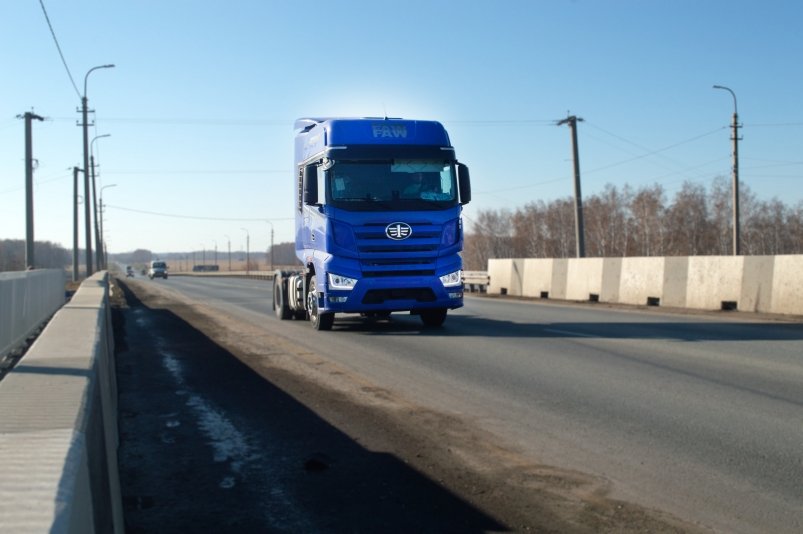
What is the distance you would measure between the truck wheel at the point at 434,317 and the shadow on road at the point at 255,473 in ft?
24.9

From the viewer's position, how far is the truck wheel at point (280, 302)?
2077cm

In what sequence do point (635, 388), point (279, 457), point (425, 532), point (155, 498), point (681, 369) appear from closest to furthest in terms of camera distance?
point (425, 532) < point (155, 498) < point (279, 457) < point (635, 388) < point (681, 369)

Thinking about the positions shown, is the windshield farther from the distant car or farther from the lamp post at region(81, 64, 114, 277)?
the distant car

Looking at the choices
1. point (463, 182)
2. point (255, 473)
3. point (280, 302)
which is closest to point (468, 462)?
point (255, 473)

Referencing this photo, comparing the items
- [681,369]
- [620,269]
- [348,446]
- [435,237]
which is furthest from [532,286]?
[348,446]

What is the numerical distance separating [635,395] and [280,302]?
13345mm

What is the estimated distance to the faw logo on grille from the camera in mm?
15227

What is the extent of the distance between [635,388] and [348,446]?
13.5 feet

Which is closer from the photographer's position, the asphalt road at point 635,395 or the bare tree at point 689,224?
the asphalt road at point 635,395

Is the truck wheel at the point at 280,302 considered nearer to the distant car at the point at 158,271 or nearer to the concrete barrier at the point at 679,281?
the concrete barrier at the point at 679,281

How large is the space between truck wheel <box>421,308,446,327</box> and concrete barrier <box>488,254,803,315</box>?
29.4 ft

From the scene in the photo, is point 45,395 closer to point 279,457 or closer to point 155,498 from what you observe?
point 155,498

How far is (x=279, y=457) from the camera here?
22.0 ft

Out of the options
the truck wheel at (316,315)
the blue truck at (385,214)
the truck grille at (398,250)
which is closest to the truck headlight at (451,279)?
the blue truck at (385,214)
